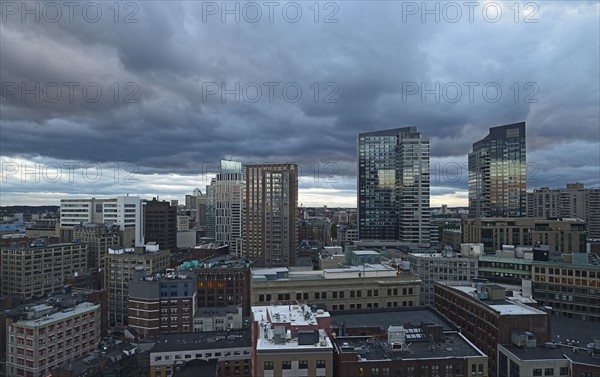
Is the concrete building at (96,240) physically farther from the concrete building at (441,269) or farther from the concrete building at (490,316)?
the concrete building at (490,316)

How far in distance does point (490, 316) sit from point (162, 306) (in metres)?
71.3

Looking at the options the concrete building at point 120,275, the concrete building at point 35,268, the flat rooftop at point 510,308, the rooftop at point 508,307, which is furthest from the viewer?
the concrete building at point 35,268

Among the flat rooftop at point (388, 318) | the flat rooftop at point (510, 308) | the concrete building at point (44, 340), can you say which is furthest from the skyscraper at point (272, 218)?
the flat rooftop at point (510, 308)

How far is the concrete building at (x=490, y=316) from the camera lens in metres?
59.2

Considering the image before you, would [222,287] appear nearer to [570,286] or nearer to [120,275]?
[120,275]

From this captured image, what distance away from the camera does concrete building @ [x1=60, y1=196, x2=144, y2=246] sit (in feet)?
605

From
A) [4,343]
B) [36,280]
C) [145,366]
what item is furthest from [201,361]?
[36,280]

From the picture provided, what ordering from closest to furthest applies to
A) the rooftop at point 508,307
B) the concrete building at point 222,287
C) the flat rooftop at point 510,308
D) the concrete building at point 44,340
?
1. the flat rooftop at point 510,308
2. the rooftop at point 508,307
3. the concrete building at point 44,340
4. the concrete building at point 222,287

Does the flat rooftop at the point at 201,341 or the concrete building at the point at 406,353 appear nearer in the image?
the concrete building at the point at 406,353

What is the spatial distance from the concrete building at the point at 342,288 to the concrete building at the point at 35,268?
87718mm

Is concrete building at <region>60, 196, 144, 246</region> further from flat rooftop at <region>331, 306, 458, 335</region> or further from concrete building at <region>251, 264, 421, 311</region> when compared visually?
flat rooftop at <region>331, 306, 458, 335</region>

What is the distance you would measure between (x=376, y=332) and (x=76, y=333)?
63.3 m

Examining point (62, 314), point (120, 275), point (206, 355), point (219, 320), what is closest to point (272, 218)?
point (120, 275)

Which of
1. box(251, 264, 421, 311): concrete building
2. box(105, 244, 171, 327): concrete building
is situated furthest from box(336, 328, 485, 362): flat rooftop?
box(105, 244, 171, 327): concrete building
